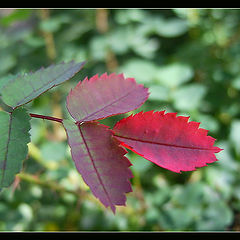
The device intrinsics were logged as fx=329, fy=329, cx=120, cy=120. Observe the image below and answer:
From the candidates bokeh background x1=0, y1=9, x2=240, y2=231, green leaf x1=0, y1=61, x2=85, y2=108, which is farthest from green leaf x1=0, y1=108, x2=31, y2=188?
bokeh background x1=0, y1=9, x2=240, y2=231

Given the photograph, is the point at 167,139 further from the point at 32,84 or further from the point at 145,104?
the point at 145,104

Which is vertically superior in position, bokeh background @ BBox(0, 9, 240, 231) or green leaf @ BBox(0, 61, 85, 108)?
green leaf @ BBox(0, 61, 85, 108)

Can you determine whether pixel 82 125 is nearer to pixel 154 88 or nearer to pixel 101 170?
pixel 101 170

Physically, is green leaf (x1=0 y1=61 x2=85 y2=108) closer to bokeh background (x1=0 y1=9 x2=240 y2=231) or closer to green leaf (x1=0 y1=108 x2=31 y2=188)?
green leaf (x1=0 y1=108 x2=31 y2=188)

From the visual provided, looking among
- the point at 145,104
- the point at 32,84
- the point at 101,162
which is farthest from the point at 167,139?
the point at 145,104

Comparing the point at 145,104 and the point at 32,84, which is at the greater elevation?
the point at 32,84

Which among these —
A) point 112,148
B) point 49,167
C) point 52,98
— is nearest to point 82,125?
point 112,148

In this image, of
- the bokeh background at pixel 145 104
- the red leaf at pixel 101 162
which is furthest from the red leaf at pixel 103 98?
the bokeh background at pixel 145 104

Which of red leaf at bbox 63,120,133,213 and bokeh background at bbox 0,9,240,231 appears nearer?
red leaf at bbox 63,120,133,213
